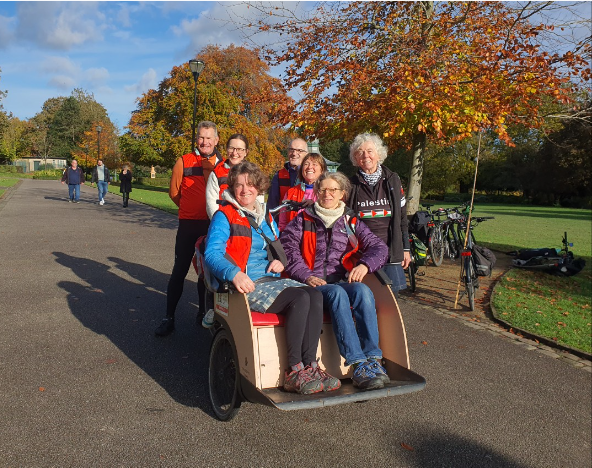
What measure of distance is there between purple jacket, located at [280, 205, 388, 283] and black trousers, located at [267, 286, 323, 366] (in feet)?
1.77

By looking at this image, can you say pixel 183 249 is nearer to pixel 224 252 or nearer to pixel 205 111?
pixel 224 252

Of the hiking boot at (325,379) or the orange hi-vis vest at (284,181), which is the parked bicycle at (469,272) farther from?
the hiking boot at (325,379)

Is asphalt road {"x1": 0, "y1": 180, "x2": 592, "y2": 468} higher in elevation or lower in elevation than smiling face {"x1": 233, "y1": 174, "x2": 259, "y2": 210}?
lower

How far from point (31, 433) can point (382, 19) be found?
379 inches

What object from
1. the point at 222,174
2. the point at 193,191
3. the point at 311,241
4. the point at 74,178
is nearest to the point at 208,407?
the point at 311,241

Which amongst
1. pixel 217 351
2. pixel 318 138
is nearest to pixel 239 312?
pixel 217 351

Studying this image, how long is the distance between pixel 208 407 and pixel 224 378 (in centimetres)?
33

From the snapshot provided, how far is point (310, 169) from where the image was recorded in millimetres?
5133

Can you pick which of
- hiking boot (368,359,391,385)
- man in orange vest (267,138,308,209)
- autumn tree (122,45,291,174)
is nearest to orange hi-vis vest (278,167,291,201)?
man in orange vest (267,138,308,209)

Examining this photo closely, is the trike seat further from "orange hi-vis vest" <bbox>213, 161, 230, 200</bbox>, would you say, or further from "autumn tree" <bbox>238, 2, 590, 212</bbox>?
"autumn tree" <bbox>238, 2, 590, 212</bbox>

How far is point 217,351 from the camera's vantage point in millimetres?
3896

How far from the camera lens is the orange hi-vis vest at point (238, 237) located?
3.95 metres

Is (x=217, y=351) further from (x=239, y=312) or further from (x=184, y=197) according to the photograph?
(x=184, y=197)

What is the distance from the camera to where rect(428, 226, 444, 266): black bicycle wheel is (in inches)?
437
